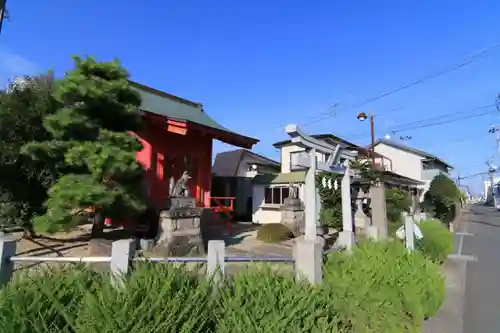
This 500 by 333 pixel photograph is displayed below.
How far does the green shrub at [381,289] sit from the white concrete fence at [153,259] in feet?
1.04

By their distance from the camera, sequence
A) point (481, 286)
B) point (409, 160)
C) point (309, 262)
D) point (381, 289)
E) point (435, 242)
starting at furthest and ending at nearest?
point (409, 160) < point (435, 242) < point (481, 286) < point (381, 289) < point (309, 262)

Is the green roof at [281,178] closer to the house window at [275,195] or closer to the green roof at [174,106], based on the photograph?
the house window at [275,195]

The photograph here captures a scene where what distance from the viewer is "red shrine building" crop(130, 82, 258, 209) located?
10.7 m

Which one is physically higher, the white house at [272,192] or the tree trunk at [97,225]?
the white house at [272,192]

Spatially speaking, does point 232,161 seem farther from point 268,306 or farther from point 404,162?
point 268,306

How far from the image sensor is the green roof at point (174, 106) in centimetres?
1271

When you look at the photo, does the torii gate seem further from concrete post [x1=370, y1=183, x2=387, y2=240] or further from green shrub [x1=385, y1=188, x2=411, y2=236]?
green shrub [x1=385, y1=188, x2=411, y2=236]

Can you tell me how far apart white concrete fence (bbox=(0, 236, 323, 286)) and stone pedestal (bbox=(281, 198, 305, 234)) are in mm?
9723

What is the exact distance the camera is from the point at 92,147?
7059 mm

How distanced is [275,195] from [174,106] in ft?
26.7

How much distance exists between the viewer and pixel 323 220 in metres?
13.7

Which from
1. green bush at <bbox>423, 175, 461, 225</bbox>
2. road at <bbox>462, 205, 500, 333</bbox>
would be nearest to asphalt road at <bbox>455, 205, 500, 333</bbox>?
road at <bbox>462, 205, 500, 333</bbox>

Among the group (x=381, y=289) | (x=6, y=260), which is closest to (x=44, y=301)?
(x=6, y=260)

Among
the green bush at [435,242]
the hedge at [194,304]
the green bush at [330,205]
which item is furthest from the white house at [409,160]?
the hedge at [194,304]
